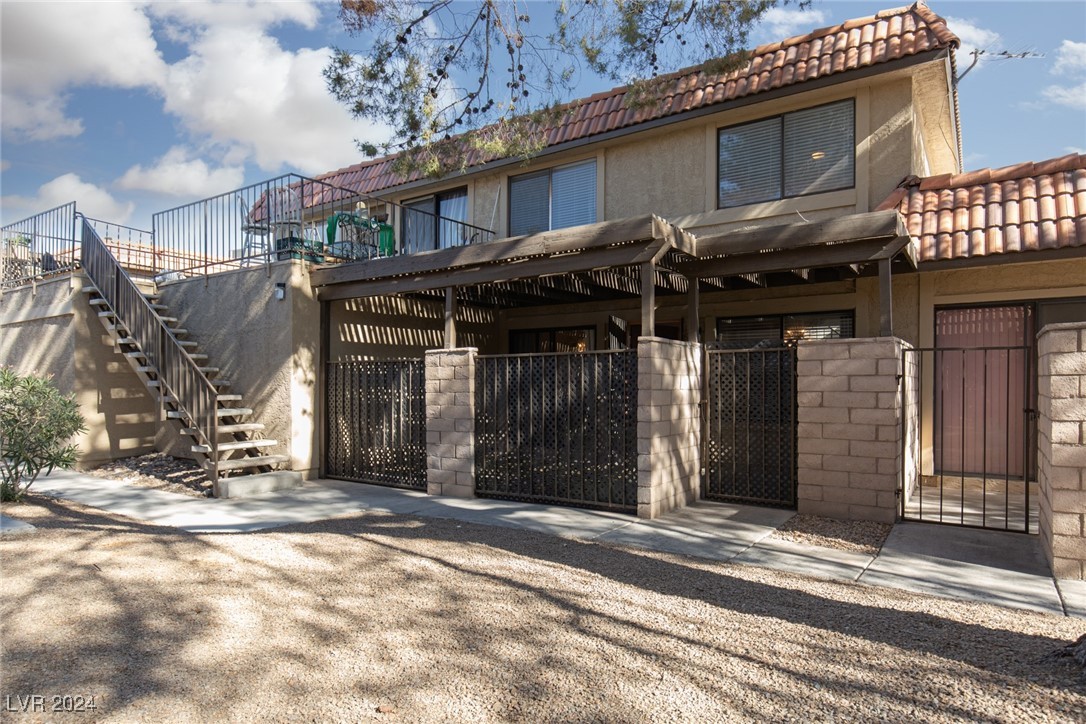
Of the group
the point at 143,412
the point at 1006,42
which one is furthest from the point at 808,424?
the point at 1006,42

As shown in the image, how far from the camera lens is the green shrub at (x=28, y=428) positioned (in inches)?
312

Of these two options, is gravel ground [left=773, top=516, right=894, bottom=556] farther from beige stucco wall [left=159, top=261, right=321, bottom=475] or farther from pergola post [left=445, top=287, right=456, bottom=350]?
beige stucco wall [left=159, top=261, right=321, bottom=475]

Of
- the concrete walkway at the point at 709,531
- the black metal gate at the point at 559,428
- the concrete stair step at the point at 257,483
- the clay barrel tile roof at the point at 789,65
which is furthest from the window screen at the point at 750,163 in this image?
the concrete stair step at the point at 257,483

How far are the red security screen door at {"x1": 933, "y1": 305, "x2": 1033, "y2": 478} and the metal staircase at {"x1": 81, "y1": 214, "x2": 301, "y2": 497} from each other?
9469 mm

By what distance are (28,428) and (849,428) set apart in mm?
9816

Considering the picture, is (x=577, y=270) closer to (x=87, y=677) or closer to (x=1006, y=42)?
(x=87, y=677)

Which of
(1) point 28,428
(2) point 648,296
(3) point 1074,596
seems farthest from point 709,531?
(1) point 28,428

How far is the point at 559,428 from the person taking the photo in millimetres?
8148

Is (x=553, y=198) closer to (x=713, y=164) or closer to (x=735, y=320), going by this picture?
(x=713, y=164)

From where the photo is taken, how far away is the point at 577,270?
25.8 feet

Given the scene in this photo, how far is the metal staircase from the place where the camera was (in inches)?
357

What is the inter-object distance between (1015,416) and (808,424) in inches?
142

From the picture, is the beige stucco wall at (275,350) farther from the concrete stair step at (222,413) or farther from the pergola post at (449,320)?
the pergola post at (449,320)
